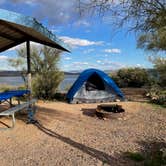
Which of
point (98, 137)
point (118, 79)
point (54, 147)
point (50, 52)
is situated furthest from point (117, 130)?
point (118, 79)

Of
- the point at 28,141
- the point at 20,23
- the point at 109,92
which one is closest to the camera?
the point at 20,23

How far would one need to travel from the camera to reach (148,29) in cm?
507

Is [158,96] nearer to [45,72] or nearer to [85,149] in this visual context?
[45,72]

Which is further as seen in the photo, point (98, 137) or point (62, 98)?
point (62, 98)

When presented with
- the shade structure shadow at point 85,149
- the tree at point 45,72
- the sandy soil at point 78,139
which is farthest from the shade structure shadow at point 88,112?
the tree at point 45,72

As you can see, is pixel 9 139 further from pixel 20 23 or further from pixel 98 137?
pixel 20 23

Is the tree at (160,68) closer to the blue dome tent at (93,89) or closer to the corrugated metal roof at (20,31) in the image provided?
the blue dome tent at (93,89)

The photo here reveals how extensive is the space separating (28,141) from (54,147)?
0.75m

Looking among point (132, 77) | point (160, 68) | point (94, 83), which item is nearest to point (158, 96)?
point (94, 83)

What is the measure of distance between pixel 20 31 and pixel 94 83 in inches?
233

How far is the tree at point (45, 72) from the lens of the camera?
12.9 metres

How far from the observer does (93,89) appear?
11.9m

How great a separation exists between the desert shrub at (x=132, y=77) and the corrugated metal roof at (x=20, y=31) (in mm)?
11151

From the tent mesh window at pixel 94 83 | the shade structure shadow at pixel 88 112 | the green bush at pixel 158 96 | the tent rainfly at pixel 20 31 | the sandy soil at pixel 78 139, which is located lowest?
the sandy soil at pixel 78 139
